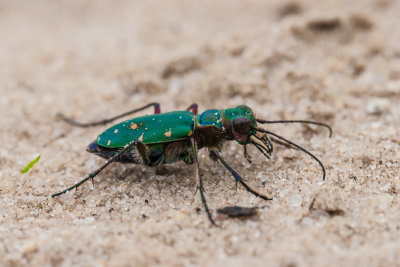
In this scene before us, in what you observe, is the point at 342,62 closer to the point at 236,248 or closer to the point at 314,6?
the point at 314,6

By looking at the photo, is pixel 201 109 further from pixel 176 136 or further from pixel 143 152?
pixel 143 152

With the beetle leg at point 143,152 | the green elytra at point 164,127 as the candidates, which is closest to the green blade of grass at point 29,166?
the green elytra at point 164,127

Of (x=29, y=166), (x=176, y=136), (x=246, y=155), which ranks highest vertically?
(x=176, y=136)

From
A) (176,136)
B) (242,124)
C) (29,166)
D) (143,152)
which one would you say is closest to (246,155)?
(242,124)

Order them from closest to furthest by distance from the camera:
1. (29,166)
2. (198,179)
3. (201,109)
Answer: (198,179), (29,166), (201,109)

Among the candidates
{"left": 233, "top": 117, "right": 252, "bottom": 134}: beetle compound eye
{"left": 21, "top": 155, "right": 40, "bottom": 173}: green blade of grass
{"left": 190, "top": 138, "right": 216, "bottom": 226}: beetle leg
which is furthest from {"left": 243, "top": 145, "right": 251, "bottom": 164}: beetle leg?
{"left": 21, "top": 155, "right": 40, "bottom": 173}: green blade of grass
